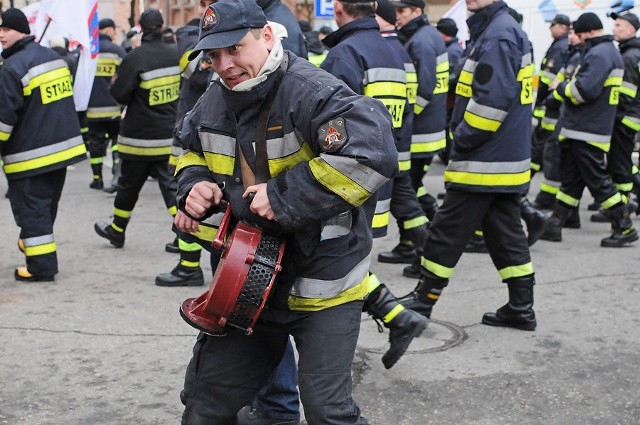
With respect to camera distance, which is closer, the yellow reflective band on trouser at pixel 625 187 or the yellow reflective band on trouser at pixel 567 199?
the yellow reflective band on trouser at pixel 567 199

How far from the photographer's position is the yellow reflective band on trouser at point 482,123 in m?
5.69

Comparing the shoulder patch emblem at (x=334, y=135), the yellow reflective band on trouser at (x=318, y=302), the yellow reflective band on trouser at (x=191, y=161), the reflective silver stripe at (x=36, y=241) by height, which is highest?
the shoulder patch emblem at (x=334, y=135)

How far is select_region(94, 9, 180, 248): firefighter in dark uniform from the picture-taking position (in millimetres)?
7918

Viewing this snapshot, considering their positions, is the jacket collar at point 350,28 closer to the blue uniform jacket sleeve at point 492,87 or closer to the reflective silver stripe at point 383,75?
the reflective silver stripe at point 383,75

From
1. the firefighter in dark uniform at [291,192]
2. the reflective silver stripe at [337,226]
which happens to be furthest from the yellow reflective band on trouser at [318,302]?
the reflective silver stripe at [337,226]

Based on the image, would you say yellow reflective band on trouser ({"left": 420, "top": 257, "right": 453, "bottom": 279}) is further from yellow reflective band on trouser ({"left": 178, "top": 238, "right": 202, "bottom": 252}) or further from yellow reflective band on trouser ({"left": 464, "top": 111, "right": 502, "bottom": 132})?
yellow reflective band on trouser ({"left": 178, "top": 238, "right": 202, "bottom": 252})

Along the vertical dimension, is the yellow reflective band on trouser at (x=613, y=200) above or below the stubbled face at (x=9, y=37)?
below

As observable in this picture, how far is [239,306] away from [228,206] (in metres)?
0.36

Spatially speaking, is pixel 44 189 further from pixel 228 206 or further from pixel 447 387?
pixel 228 206

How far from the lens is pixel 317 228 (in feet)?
10.8

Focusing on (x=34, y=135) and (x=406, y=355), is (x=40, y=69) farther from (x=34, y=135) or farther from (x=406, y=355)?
(x=406, y=355)

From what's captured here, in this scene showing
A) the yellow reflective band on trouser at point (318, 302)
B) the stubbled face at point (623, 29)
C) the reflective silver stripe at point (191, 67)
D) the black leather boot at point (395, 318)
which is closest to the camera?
the yellow reflective band on trouser at point (318, 302)

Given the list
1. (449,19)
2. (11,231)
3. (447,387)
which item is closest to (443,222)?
(447,387)

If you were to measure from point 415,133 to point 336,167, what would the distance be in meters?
5.45
